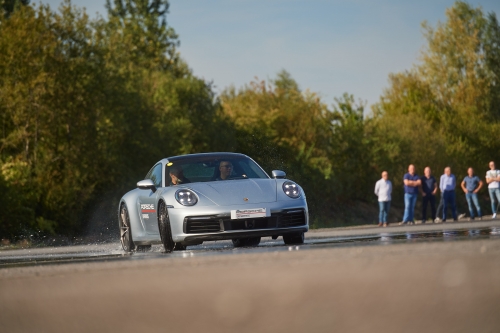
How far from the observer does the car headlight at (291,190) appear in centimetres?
1342

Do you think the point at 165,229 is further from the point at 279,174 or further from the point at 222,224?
the point at 279,174

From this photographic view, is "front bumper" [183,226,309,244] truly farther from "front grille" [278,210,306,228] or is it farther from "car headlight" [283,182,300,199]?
"car headlight" [283,182,300,199]

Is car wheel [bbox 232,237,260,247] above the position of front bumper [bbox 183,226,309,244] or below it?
below

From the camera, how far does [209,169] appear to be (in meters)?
14.3

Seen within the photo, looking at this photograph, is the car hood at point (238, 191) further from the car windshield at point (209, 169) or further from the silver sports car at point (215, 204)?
the car windshield at point (209, 169)

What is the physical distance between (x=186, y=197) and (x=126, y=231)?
244cm

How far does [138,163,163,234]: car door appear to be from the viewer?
46.1 ft

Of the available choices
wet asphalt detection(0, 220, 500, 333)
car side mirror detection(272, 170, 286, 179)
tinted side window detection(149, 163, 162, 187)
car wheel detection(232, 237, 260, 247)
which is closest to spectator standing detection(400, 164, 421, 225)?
car wheel detection(232, 237, 260, 247)

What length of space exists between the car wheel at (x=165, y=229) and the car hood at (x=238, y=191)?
488 mm

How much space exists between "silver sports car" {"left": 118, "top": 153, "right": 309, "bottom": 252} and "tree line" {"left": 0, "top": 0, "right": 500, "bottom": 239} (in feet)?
43.0

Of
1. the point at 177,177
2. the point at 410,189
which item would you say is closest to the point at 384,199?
the point at 410,189

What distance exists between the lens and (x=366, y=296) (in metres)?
6.06

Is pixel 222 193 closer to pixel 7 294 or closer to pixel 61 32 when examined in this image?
pixel 7 294

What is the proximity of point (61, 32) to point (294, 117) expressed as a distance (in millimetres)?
27475
